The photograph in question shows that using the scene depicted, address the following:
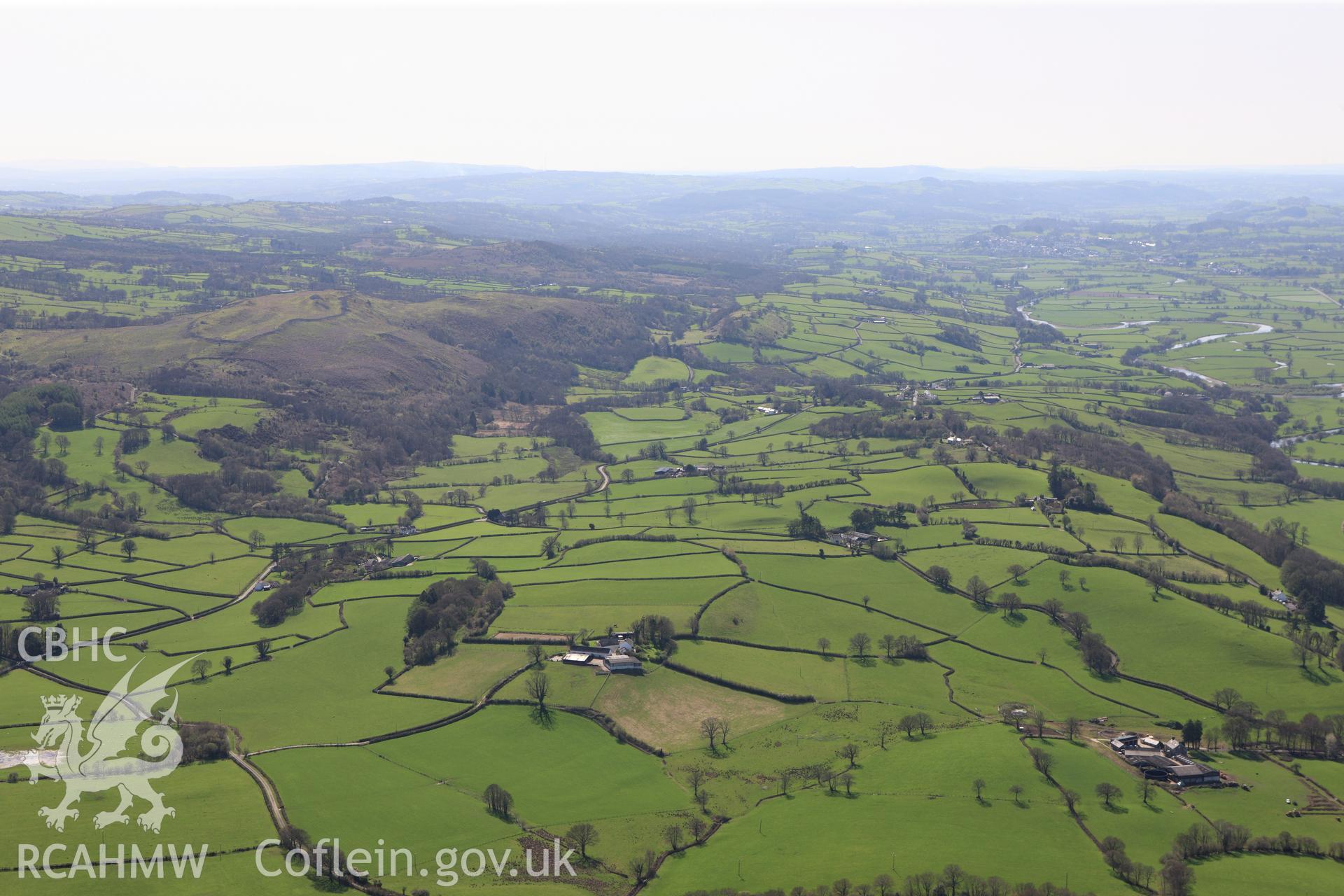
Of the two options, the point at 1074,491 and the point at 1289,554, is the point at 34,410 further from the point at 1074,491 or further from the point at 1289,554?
the point at 1289,554

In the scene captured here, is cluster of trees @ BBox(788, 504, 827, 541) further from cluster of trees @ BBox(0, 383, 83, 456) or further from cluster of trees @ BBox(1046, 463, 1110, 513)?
cluster of trees @ BBox(0, 383, 83, 456)

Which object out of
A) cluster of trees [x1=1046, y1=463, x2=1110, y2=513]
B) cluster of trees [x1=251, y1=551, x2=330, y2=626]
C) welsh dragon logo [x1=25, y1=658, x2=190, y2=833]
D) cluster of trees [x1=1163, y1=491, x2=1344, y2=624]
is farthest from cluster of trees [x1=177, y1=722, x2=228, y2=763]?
cluster of trees [x1=1046, y1=463, x2=1110, y2=513]

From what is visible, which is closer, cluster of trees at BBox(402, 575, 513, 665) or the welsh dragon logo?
the welsh dragon logo

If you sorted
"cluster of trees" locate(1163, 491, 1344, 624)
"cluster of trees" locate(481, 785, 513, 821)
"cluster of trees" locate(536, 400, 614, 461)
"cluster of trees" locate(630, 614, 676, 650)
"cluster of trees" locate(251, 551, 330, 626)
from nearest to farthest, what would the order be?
"cluster of trees" locate(481, 785, 513, 821) < "cluster of trees" locate(630, 614, 676, 650) < "cluster of trees" locate(1163, 491, 1344, 624) < "cluster of trees" locate(251, 551, 330, 626) < "cluster of trees" locate(536, 400, 614, 461)

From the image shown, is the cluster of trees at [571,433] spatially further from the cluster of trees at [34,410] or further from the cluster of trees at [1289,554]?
the cluster of trees at [1289,554]

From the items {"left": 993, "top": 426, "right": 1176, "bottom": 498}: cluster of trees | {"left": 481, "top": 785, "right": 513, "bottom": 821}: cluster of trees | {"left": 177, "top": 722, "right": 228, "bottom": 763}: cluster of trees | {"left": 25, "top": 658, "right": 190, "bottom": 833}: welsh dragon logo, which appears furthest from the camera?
{"left": 993, "top": 426, "right": 1176, "bottom": 498}: cluster of trees

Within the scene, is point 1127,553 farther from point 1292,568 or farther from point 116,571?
point 116,571

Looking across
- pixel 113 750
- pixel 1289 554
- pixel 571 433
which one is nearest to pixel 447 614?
pixel 113 750
